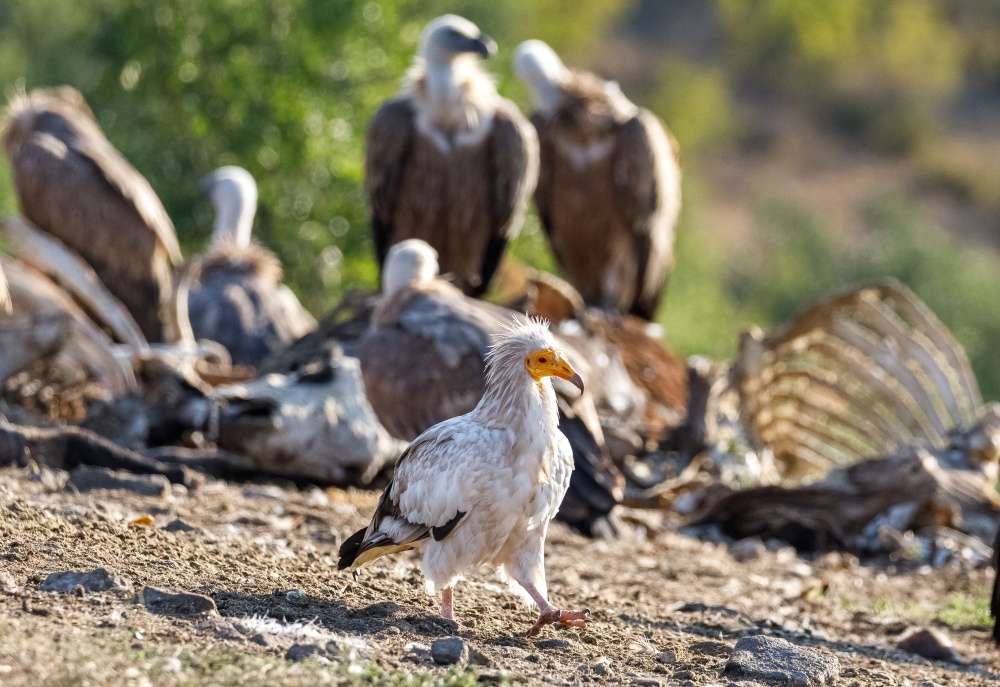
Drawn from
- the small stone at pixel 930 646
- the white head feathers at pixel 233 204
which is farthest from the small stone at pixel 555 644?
the white head feathers at pixel 233 204

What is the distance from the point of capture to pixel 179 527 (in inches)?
189

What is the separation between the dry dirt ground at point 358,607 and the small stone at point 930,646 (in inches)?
2.9

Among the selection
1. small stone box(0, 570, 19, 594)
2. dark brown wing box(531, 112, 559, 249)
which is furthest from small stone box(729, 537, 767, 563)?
dark brown wing box(531, 112, 559, 249)

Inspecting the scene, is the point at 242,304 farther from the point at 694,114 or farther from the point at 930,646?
the point at 694,114

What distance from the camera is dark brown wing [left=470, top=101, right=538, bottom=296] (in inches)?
377

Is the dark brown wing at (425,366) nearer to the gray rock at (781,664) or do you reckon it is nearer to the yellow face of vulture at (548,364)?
the yellow face of vulture at (548,364)

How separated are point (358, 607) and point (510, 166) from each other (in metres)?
5.87

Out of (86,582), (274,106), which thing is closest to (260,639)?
(86,582)

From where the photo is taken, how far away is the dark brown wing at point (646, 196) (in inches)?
422

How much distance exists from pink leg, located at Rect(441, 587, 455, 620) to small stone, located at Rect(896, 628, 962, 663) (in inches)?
69.5

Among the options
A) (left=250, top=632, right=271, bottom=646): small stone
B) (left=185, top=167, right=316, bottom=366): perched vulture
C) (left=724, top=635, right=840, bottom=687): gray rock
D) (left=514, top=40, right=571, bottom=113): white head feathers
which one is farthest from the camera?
(left=514, top=40, right=571, bottom=113): white head feathers

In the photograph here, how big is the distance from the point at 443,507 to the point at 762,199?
39513 millimetres

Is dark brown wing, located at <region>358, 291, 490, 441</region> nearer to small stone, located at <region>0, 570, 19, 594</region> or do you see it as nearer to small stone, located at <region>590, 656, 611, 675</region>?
small stone, located at <region>590, 656, 611, 675</region>

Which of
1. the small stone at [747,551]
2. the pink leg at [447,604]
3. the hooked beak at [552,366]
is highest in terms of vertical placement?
the hooked beak at [552,366]
